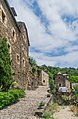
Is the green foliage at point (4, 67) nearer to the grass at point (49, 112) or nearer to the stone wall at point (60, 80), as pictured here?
the grass at point (49, 112)

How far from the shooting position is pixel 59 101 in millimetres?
20812

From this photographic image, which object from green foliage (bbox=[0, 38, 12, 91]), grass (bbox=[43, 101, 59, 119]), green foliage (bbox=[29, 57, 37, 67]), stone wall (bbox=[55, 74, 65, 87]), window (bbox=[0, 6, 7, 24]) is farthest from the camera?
stone wall (bbox=[55, 74, 65, 87])

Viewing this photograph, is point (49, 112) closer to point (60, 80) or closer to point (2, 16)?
point (2, 16)

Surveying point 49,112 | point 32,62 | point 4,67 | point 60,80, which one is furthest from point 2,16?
point 60,80

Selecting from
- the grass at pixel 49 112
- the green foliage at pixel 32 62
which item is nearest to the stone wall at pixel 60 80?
the green foliage at pixel 32 62

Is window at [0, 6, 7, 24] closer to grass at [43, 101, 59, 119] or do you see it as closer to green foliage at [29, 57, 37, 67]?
grass at [43, 101, 59, 119]

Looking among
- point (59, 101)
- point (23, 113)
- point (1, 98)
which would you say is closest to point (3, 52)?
point (1, 98)

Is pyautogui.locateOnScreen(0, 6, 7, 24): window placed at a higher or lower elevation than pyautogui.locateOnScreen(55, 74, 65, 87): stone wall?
higher

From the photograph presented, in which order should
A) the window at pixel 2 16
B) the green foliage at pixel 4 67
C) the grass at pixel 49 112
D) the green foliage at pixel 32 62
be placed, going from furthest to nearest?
the green foliage at pixel 32 62 → the window at pixel 2 16 → the green foliage at pixel 4 67 → the grass at pixel 49 112

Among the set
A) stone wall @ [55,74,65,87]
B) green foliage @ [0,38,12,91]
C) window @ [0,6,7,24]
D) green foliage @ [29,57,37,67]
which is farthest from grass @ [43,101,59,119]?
stone wall @ [55,74,65,87]

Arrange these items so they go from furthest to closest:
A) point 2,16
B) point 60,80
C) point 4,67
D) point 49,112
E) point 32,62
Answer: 1. point 60,80
2. point 32,62
3. point 2,16
4. point 4,67
5. point 49,112

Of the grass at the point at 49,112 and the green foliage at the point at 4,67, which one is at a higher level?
the green foliage at the point at 4,67

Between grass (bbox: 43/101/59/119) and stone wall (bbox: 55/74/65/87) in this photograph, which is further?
stone wall (bbox: 55/74/65/87)

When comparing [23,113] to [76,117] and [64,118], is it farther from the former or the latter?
[76,117]
